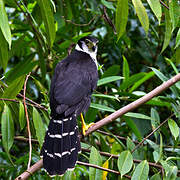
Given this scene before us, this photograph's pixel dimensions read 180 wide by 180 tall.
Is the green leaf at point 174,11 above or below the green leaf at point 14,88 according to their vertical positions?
above

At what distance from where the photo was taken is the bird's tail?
200 centimetres

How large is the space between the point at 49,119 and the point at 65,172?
1.46 feet

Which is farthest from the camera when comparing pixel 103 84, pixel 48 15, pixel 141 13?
pixel 103 84

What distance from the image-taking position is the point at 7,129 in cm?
194

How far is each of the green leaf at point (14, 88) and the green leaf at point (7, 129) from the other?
13cm

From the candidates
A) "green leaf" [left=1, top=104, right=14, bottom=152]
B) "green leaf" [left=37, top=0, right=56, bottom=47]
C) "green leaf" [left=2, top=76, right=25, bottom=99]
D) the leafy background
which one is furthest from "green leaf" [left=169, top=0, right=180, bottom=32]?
"green leaf" [left=1, top=104, right=14, bottom=152]

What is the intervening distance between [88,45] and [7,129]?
1.24m

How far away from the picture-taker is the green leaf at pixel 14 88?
79.6 inches

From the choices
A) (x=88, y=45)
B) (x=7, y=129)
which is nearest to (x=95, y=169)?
(x=7, y=129)

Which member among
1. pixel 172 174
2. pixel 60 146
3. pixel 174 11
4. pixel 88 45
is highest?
pixel 174 11

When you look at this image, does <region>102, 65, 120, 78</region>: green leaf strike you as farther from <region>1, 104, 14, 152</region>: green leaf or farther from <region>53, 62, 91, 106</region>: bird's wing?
<region>1, 104, 14, 152</region>: green leaf

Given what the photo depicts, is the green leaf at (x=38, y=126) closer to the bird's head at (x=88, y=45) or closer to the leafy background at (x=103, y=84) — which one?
the leafy background at (x=103, y=84)

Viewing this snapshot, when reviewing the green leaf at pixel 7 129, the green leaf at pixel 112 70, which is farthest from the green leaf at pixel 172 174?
the green leaf at pixel 112 70

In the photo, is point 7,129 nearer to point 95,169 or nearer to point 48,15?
point 95,169
